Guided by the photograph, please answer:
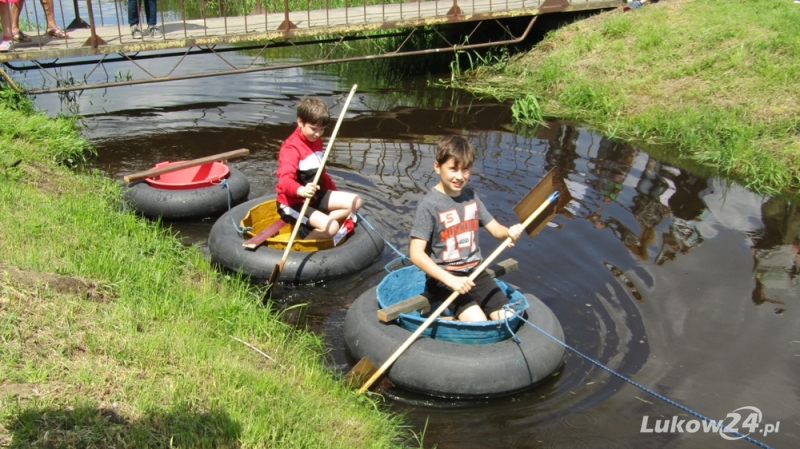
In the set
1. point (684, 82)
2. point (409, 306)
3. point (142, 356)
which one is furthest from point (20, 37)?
point (684, 82)

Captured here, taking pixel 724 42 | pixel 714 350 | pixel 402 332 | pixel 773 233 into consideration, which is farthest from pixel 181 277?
pixel 724 42

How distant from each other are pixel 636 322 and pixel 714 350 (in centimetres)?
57

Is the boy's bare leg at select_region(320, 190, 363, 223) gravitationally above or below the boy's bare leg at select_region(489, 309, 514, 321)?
above

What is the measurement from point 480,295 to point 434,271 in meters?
0.43

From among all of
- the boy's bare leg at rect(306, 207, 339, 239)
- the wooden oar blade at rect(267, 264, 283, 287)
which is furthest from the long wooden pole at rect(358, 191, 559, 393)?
the boy's bare leg at rect(306, 207, 339, 239)

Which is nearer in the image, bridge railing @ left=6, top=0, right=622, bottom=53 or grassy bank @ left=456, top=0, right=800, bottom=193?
grassy bank @ left=456, top=0, right=800, bottom=193

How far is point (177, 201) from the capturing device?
7.08 meters

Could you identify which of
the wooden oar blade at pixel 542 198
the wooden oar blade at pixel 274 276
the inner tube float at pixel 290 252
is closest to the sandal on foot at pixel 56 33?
the inner tube float at pixel 290 252

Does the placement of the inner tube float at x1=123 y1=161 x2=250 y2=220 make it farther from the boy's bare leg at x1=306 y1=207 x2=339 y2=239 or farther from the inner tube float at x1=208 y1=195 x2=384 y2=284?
the boy's bare leg at x1=306 y1=207 x2=339 y2=239

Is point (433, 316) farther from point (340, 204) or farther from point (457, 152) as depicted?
point (340, 204)

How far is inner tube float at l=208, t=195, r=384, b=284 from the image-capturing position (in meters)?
5.95

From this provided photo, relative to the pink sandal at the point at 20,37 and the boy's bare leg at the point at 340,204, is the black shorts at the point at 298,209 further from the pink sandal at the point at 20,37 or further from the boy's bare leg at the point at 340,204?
the pink sandal at the point at 20,37

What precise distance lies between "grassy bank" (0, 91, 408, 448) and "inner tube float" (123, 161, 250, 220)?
1.08 meters

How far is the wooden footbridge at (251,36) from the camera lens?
33.2ft
